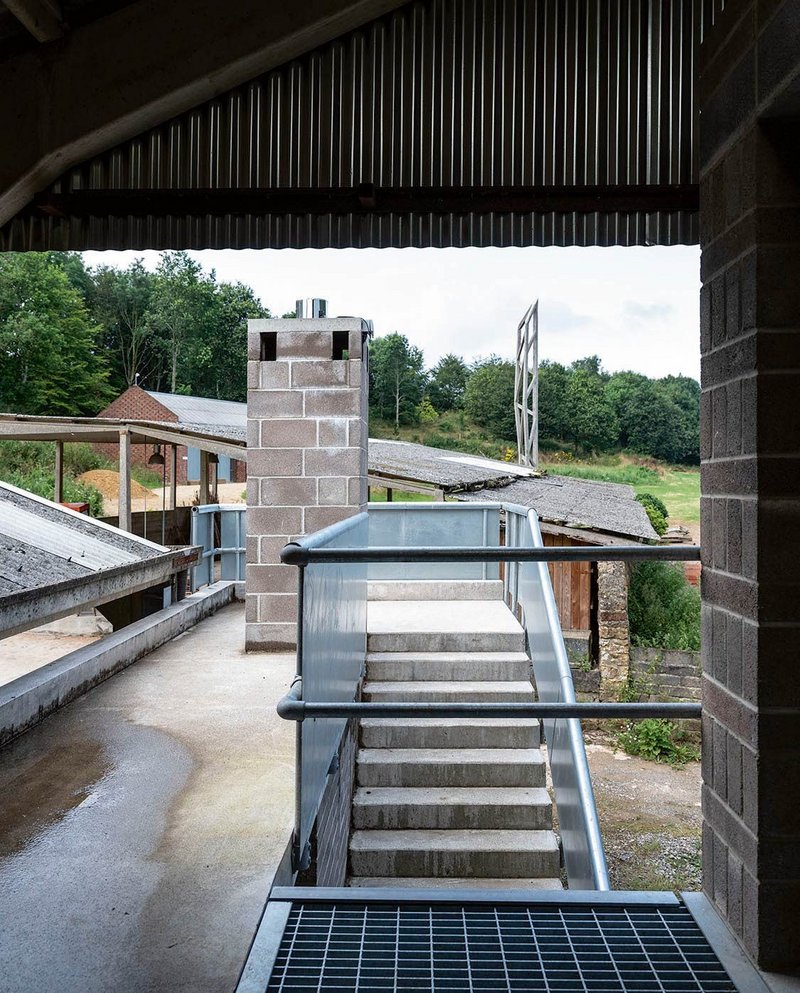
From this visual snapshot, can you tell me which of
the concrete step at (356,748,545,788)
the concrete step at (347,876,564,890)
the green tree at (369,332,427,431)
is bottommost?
the concrete step at (347,876,564,890)

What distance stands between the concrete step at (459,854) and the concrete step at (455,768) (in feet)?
1.20

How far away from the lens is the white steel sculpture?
22531mm

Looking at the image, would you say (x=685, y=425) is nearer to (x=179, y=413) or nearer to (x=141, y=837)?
(x=179, y=413)

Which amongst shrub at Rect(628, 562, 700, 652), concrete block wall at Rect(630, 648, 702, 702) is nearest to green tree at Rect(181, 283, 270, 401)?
shrub at Rect(628, 562, 700, 652)

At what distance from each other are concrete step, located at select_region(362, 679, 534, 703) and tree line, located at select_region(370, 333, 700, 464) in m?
42.9

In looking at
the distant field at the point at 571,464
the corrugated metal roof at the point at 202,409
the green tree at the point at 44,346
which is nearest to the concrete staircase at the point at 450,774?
the corrugated metal roof at the point at 202,409

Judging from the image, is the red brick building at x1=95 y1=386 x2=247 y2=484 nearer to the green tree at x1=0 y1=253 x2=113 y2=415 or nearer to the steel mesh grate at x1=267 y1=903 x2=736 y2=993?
the green tree at x1=0 y1=253 x2=113 y2=415

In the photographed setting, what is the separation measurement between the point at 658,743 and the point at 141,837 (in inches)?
341

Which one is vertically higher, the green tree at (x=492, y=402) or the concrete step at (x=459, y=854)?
the green tree at (x=492, y=402)

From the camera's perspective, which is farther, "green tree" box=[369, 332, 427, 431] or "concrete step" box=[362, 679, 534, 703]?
"green tree" box=[369, 332, 427, 431]

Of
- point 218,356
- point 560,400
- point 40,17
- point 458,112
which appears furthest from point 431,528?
point 560,400

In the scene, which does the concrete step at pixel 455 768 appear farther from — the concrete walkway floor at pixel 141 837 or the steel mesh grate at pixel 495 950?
the steel mesh grate at pixel 495 950

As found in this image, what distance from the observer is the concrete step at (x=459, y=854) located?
4.64 metres

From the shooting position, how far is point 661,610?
12602 millimetres
